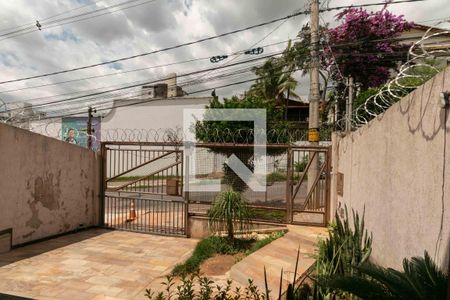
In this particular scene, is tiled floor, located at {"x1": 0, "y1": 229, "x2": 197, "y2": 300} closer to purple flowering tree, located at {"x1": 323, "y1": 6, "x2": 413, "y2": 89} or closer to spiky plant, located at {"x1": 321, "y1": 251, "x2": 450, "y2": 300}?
spiky plant, located at {"x1": 321, "y1": 251, "x2": 450, "y2": 300}

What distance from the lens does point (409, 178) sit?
308 centimetres

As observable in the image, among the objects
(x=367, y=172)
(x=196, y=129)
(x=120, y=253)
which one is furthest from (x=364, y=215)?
(x=196, y=129)

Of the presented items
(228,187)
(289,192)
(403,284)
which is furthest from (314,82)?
(403,284)

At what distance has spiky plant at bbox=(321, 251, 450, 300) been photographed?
2.08 metres

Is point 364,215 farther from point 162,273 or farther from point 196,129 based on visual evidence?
point 196,129

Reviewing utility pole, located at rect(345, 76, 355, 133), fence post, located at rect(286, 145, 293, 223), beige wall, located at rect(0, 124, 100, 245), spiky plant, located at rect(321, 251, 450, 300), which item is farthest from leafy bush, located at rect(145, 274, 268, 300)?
beige wall, located at rect(0, 124, 100, 245)

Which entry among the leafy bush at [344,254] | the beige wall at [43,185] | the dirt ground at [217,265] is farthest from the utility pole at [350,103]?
the beige wall at [43,185]

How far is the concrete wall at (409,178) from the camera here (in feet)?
8.13

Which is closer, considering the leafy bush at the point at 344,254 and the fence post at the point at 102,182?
the leafy bush at the point at 344,254

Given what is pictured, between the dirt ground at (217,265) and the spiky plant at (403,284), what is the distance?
3616 millimetres

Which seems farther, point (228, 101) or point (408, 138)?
point (228, 101)

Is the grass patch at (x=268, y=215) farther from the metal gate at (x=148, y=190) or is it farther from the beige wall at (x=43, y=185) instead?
the beige wall at (x=43, y=185)

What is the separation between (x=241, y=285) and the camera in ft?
16.1

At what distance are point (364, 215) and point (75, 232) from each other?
271 inches
